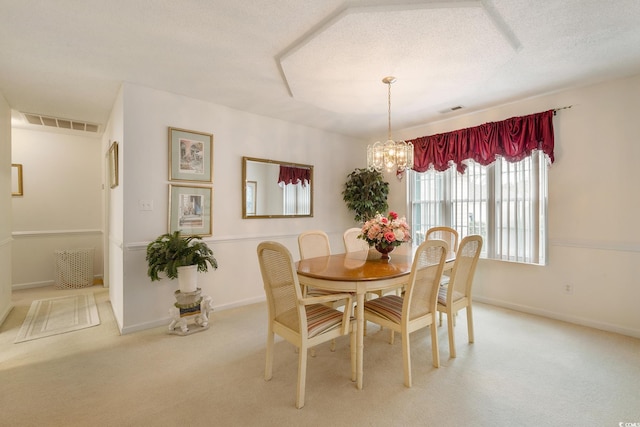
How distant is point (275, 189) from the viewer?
13.7ft

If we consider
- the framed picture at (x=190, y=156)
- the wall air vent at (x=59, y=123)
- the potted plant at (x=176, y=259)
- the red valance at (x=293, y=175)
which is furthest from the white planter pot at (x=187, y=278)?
the wall air vent at (x=59, y=123)

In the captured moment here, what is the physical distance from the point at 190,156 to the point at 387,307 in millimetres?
2708

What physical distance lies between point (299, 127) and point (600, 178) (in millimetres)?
3653

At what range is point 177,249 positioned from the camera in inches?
114

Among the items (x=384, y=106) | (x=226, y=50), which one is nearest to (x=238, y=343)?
(x=226, y=50)

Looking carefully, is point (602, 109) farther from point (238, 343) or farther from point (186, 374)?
point (186, 374)

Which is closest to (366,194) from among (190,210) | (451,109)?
(451,109)

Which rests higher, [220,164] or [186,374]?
[220,164]

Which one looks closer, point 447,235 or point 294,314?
point 294,314

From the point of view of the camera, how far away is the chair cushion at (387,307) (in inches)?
84.7

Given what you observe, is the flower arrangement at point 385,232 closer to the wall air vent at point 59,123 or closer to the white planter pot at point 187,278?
the white planter pot at point 187,278

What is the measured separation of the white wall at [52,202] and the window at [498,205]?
5698 mm

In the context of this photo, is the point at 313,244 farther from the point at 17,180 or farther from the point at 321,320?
the point at 17,180

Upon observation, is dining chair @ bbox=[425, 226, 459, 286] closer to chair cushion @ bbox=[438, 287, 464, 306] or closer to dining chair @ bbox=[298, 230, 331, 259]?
chair cushion @ bbox=[438, 287, 464, 306]
